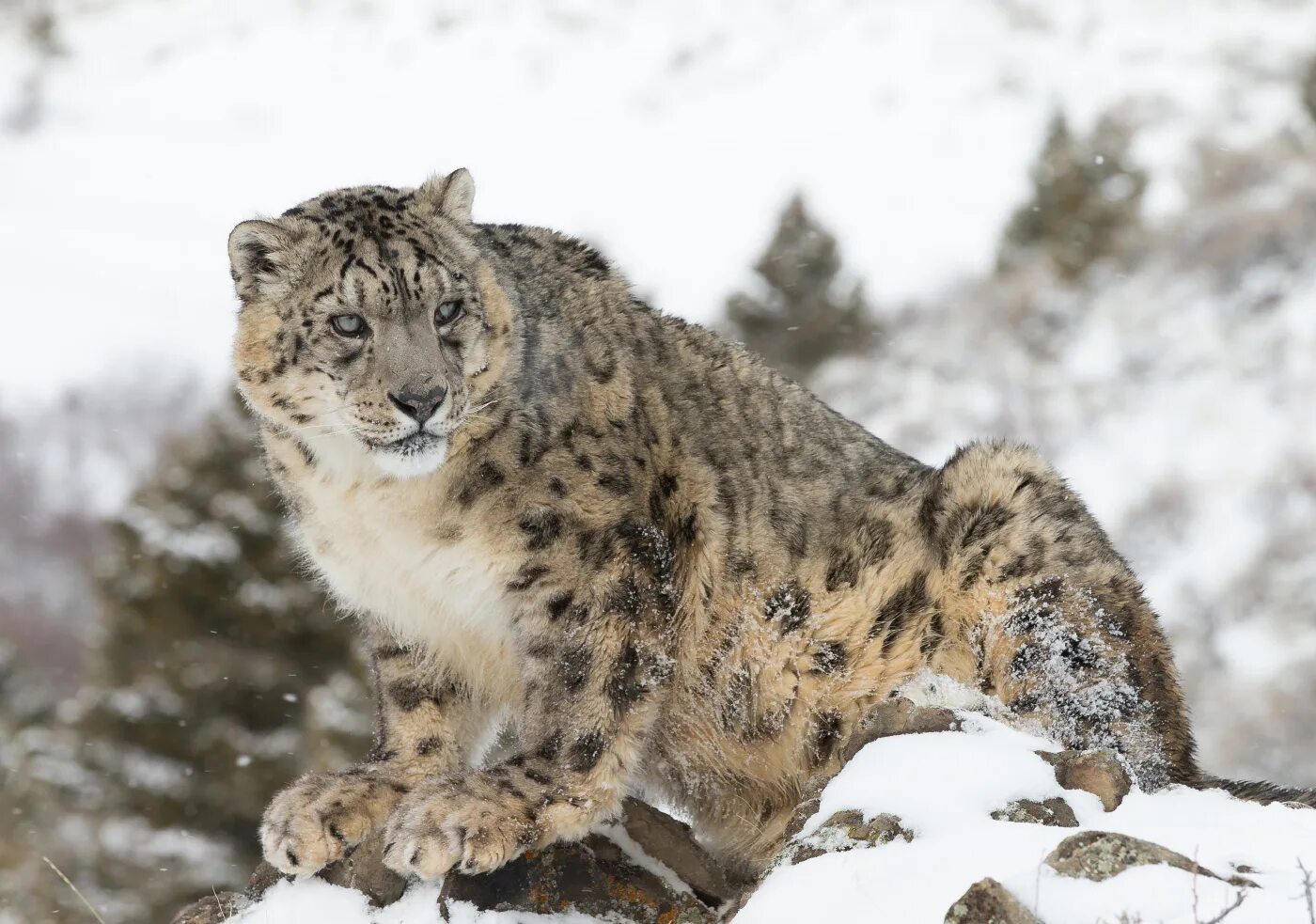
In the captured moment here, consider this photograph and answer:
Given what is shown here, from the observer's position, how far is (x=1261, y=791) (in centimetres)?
565

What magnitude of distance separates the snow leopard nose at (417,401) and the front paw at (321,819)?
5.16ft

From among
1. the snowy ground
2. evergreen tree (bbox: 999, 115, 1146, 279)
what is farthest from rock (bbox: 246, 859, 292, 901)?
evergreen tree (bbox: 999, 115, 1146, 279)

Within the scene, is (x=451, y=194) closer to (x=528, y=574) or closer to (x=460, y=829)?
(x=528, y=574)

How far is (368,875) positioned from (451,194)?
281cm

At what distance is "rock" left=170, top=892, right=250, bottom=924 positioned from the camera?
5.77 meters

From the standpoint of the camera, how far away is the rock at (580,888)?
5328 mm

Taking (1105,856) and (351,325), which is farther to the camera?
(351,325)

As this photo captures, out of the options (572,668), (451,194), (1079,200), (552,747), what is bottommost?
(552,747)

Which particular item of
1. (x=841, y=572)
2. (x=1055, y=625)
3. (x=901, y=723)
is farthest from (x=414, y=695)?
(x=1055, y=625)

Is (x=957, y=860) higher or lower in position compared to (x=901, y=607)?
lower

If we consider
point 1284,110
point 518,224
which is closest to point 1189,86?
point 1284,110

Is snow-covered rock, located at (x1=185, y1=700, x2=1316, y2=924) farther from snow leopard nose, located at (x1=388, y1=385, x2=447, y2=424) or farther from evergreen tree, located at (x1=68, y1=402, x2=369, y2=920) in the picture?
evergreen tree, located at (x1=68, y1=402, x2=369, y2=920)

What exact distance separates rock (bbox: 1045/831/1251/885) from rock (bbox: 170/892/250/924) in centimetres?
338

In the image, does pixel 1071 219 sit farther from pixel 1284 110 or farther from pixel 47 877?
pixel 47 877
